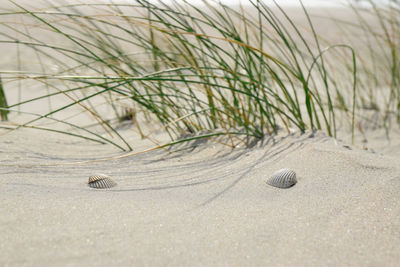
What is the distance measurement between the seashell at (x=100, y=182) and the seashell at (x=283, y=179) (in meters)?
0.53

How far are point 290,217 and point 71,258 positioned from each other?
0.60 metres

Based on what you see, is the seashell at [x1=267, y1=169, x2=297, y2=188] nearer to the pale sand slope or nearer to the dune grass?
the pale sand slope

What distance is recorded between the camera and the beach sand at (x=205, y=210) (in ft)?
3.34

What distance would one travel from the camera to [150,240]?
1068 mm

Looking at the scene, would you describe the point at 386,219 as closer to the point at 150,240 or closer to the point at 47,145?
the point at 150,240

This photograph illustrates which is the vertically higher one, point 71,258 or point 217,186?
point 71,258

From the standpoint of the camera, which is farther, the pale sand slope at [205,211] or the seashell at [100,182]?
the seashell at [100,182]

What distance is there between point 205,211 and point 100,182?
38 cm

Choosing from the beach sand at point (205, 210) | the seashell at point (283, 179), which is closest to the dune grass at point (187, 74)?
the beach sand at point (205, 210)

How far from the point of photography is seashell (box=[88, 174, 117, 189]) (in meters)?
1.41

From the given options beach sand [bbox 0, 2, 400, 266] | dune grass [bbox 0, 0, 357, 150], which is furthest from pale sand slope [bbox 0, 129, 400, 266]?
dune grass [bbox 0, 0, 357, 150]

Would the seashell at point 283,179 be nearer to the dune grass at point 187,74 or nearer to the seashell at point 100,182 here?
the dune grass at point 187,74

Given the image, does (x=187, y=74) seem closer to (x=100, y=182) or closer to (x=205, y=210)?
(x=100, y=182)

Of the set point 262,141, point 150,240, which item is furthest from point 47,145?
point 150,240
